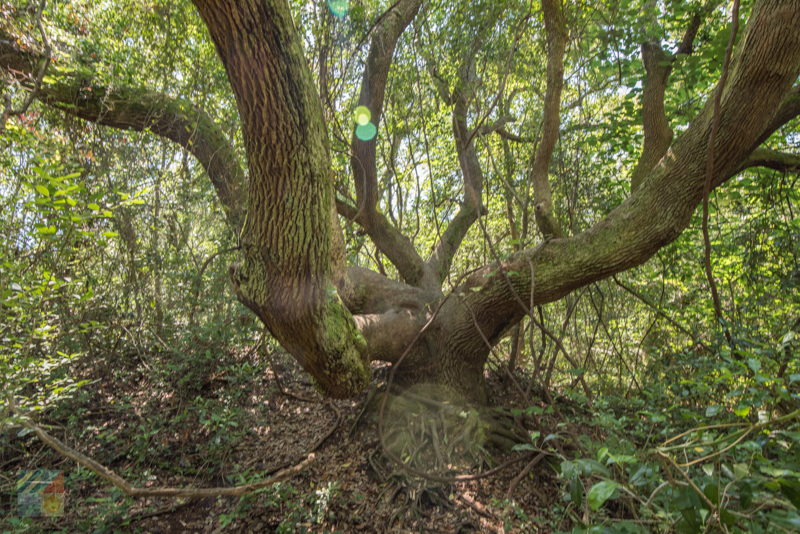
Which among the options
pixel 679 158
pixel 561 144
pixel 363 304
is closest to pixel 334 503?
pixel 363 304

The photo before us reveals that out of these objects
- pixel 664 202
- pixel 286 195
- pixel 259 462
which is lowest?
pixel 259 462

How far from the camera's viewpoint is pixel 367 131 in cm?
453

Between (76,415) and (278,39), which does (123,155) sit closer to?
(76,415)

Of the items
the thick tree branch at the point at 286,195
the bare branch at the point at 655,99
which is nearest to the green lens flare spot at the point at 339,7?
the thick tree branch at the point at 286,195

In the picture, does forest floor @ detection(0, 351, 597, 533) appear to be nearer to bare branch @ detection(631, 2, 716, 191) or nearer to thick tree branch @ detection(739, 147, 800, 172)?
bare branch @ detection(631, 2, 716, 191)

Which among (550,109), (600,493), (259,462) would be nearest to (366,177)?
(550,109)

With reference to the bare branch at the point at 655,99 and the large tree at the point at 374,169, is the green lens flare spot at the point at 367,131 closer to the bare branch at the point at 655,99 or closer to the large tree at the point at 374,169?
the large tree at the point at 374,169

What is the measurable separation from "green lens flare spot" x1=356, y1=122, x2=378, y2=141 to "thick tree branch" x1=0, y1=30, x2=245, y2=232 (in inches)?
58.7

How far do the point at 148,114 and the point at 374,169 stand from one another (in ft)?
8.31

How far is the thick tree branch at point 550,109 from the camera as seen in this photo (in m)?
3.36

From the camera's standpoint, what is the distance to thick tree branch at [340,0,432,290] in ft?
14.1

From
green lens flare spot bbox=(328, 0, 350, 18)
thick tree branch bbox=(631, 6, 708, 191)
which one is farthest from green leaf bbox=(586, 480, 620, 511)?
green lens flare spot bbox=(328, 0, 350, 18)

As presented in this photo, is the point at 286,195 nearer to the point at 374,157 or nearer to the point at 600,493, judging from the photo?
the point at 600,493

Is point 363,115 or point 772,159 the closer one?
point 772,159
